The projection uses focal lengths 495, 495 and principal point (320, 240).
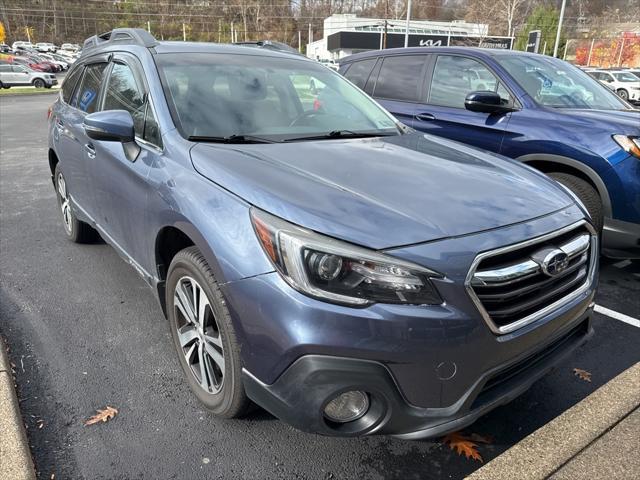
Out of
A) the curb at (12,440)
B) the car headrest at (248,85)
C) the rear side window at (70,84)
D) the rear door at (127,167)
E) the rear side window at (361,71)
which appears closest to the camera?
the curb at (12,440)

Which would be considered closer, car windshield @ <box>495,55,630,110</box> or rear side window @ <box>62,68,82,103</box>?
rear side window @ <box>62,68,82,103</box>

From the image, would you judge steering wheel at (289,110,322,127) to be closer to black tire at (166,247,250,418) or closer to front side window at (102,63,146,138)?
front side window at (102,63,146,138)

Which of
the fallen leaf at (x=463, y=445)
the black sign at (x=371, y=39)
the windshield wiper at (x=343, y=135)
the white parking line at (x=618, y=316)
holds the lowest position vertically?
the white parking line at (x=618, y=316)

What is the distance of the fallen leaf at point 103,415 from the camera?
2.40 metres

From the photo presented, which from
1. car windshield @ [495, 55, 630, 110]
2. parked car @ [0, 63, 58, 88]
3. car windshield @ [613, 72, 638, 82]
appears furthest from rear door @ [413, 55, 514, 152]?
parked car @ [0, 63, 58, 88]

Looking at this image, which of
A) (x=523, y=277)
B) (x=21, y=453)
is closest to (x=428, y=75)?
(x=523, y=277)

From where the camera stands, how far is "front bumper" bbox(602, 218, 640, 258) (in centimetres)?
372

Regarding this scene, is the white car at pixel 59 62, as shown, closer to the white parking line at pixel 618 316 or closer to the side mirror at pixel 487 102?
the side mirror at pixel 487 102

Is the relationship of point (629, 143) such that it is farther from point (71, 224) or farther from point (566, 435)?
point (71, 224)

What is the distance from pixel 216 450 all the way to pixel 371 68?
504 centimetres

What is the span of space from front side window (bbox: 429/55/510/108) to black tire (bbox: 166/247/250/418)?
373 cm

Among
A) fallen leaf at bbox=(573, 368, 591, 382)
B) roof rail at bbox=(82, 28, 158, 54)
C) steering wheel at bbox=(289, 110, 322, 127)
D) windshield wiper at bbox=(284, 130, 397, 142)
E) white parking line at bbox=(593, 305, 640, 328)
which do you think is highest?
roof rail at bbox=(82, 28, 158, 54)

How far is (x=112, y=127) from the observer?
2.62m

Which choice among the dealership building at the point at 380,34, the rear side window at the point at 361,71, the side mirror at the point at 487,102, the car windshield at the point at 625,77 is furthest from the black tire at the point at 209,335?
the dealership building at the point at 380,34
